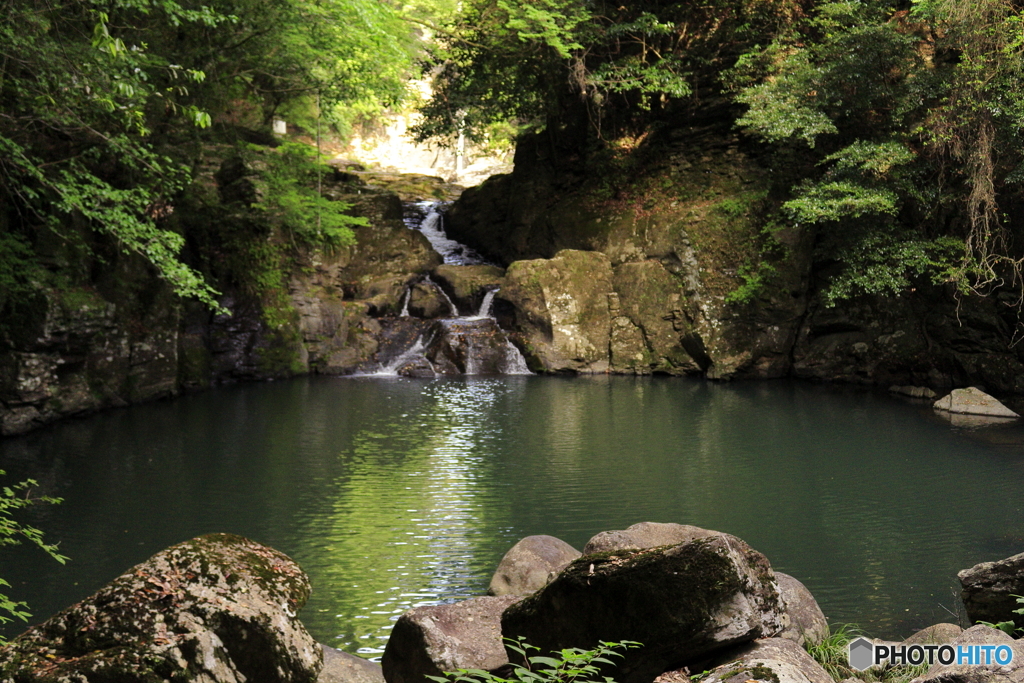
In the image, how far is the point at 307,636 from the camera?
354 centimetres

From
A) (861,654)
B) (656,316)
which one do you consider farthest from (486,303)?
(861,654)

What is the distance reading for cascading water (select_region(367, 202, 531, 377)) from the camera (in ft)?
63.9

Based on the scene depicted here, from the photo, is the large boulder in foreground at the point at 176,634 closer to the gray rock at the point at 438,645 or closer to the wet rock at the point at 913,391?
the gray rock at the point at 438,645

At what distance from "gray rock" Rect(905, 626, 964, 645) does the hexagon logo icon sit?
303 millimetres

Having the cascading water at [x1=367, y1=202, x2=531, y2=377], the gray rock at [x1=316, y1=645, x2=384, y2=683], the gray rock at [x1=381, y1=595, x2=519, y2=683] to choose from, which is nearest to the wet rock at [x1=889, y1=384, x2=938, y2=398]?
the cascading water at [x1=367, y1=202, x2=531, y2=377]

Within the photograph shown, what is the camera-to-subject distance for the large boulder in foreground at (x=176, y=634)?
9.94 ft

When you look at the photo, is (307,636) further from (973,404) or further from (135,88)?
(973,404)

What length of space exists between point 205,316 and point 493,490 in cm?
1200

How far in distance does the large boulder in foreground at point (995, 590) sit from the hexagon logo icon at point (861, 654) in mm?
740

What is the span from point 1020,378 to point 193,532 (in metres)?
14.1

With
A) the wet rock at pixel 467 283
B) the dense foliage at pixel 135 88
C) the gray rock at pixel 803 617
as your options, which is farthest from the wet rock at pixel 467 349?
the gray rock at pixel 803 617

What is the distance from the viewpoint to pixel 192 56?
14.5 meters

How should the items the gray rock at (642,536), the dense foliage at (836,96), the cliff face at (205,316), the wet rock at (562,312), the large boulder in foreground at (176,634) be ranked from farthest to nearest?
the wet rock at (562,312), the dense foliage at (836,96), the cliff face at (205,316), the gray rock at (642,536), the large boulder in foreground at (176,634)

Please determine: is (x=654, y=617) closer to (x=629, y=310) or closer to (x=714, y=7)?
(x=629, y=310)
